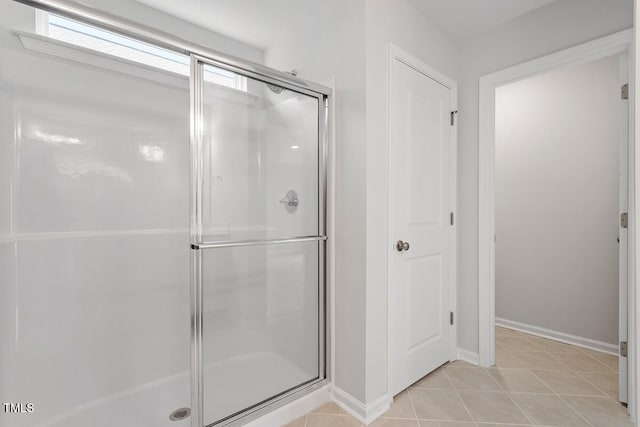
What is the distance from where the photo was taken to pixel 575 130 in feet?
8.59

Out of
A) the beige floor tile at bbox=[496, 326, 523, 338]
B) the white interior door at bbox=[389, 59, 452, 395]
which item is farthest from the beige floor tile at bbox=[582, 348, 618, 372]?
the white interior door at bbox=[389, 59, 452, 395]

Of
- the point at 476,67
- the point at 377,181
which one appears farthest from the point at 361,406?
the point at 476,67

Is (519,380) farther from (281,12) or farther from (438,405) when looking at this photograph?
(281,12)

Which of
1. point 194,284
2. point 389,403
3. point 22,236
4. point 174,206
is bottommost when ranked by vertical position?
point 389,403

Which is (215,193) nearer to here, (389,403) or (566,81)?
(389,403)

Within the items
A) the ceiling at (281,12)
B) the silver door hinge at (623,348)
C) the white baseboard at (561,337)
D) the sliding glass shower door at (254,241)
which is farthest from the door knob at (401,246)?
the white baseboard at (561,337)

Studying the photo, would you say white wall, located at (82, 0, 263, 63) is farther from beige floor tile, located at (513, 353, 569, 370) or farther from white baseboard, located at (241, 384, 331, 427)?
beige floor tile, located at (513, 353, 569, 370)

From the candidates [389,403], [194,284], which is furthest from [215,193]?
[389,403]

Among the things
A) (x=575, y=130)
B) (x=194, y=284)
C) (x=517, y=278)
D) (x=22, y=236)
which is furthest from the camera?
(x=517, y=278)

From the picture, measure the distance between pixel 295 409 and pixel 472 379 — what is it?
49.0 inches

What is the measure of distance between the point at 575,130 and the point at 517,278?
144cm

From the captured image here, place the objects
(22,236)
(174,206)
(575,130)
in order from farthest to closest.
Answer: (575,130) < (174,206) < (22,236)

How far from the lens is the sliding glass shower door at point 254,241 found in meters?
1.42

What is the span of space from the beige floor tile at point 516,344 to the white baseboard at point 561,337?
0.18 meters
